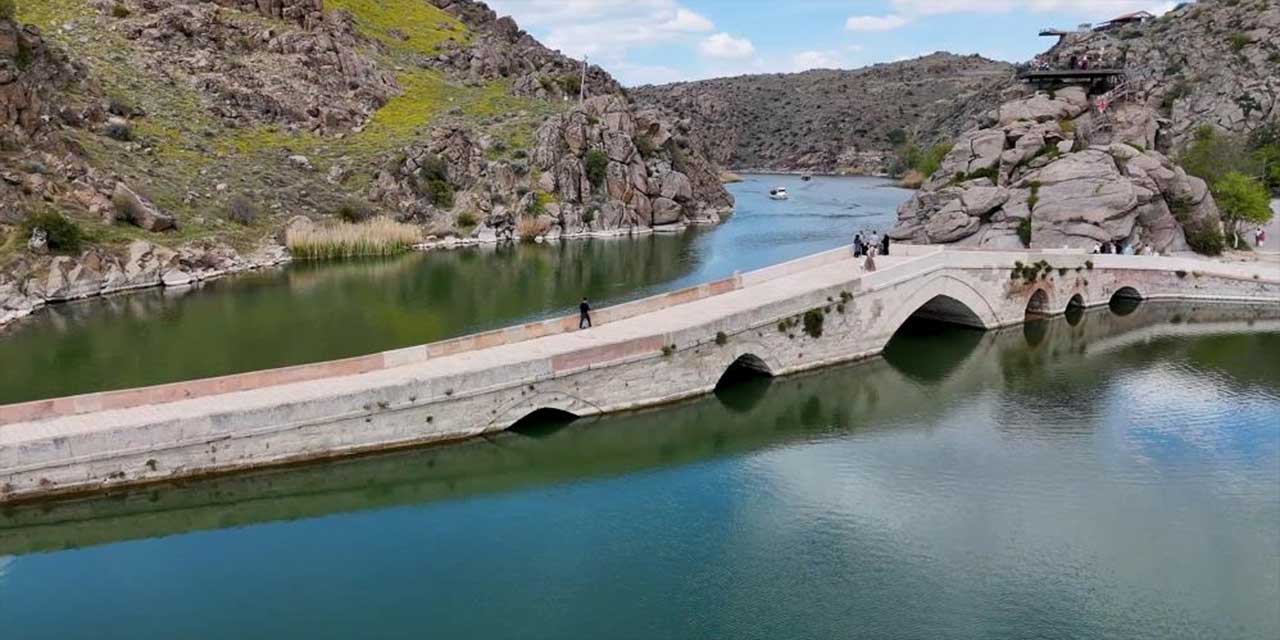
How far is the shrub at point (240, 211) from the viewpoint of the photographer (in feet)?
184

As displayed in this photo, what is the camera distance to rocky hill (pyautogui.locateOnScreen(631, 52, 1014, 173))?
15462 cm

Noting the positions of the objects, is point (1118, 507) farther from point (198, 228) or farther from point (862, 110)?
point (862, 110)

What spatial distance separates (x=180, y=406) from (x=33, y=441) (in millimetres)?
3099

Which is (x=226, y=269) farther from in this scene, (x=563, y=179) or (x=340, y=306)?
(x=563, y=179)

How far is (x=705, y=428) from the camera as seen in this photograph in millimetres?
26844

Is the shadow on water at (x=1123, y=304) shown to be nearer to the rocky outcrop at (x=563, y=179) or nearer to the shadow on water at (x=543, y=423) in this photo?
the shadow on water at (x=543, y=423)

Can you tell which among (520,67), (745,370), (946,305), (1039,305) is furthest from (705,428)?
(520,67)

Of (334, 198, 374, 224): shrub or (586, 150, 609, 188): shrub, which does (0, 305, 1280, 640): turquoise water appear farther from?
(586, 150, 609, 188): shrub

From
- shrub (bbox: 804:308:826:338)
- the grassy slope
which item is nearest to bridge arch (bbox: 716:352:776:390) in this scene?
shrub (bbox: 804:308:826:338)

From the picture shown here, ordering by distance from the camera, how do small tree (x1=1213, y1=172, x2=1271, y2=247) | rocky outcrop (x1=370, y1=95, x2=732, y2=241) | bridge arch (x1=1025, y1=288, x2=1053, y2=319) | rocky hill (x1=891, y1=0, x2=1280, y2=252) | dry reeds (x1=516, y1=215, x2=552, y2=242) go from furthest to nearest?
dry reeds (x1=516, y1=215, x2=552, y2=242), rocky outcrop (x1=370, y1=95, x2=732, y2=241), small tree (x1=1213, y1=172, x2=1271, y2=247), rocky hill (x1=891, y1=0, x2=1280, y2=252), bridge arch (x1=1025, y1=288, x2=1053, y2=319)

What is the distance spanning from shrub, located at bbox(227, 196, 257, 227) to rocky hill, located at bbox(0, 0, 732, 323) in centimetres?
14

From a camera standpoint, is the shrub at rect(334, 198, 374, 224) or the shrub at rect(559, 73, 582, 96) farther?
the shrub at rect(559, 73, 582, 96)

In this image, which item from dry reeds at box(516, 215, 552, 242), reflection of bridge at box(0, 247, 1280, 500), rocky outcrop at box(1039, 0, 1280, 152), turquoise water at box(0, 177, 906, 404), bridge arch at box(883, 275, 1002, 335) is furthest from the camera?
rocky outcrop at box(1039, 0, 1280, 152)

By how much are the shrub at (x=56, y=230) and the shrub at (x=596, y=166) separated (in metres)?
37.5
